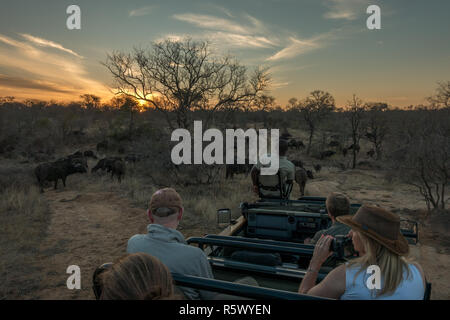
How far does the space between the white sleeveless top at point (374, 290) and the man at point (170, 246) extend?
2.96ft

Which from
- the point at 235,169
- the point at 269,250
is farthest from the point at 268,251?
the point at 235,169

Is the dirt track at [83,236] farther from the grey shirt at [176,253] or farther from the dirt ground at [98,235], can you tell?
the grey shirt at [176,253]

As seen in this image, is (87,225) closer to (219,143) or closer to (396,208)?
(219,143)

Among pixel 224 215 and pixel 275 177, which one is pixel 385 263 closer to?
pixel 224 215

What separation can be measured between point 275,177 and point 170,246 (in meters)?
3.43

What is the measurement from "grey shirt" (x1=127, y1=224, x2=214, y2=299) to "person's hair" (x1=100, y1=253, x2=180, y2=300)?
2.16 ft

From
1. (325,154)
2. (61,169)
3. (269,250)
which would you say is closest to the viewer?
(269,250)

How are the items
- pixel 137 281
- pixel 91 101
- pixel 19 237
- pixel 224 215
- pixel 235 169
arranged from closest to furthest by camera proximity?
1. pixel 137 281
2. pixel 224 215
3. pixel 19 237
4. pixel 235 169
5. pixel 91 101

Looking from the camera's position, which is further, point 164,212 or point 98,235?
point 98,235

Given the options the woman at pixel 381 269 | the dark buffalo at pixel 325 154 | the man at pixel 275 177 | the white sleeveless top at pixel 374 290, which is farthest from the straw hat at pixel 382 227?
the dark buffalo at pixel 325 154

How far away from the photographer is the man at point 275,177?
5074 mm

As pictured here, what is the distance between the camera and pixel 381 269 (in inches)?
63.6

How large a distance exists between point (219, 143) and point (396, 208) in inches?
286

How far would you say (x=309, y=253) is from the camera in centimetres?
217
